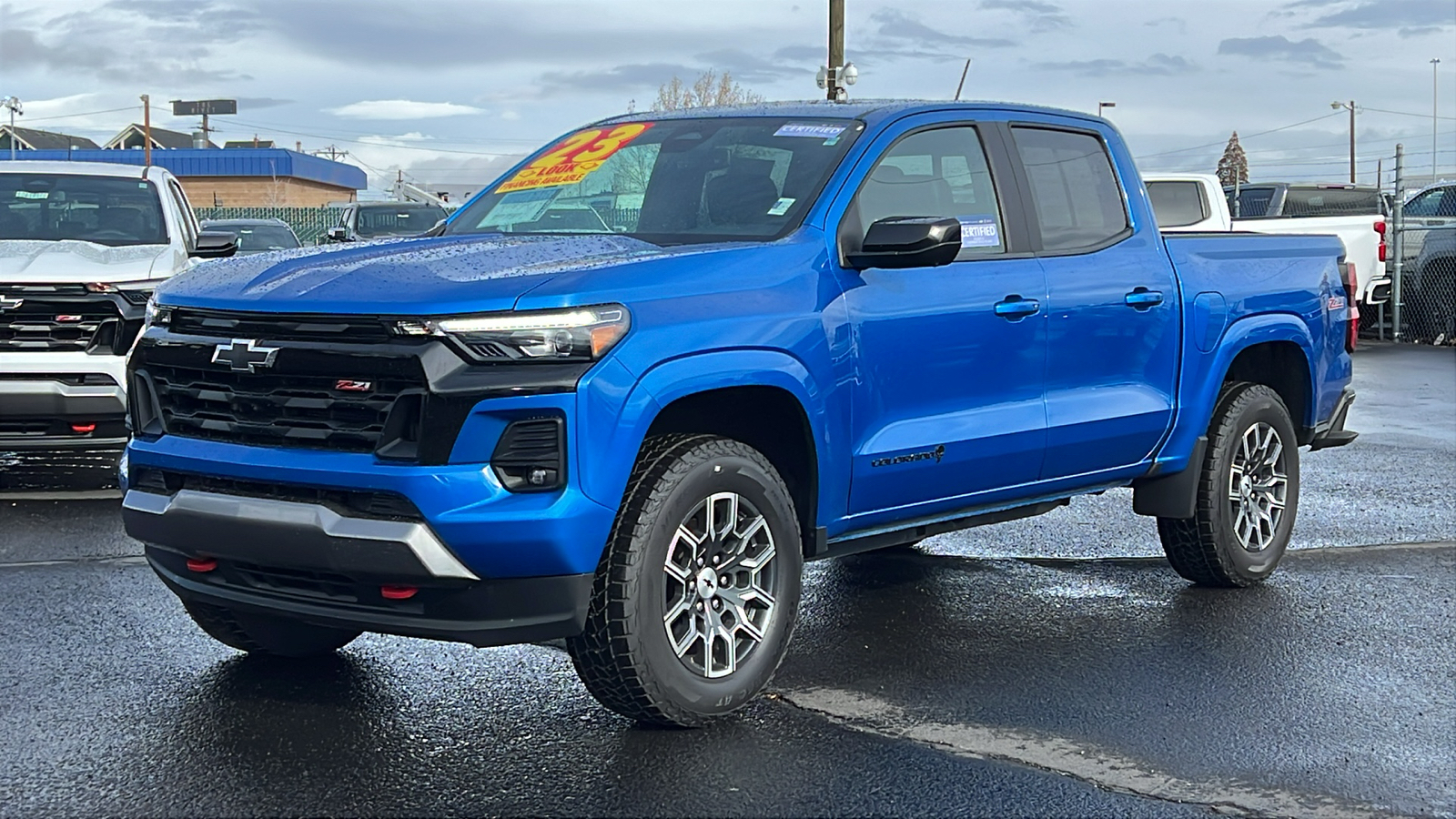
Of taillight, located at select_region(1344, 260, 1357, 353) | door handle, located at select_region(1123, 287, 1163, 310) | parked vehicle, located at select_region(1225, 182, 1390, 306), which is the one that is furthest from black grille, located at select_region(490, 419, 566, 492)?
parked vehicle, located at select_region(1225, 182, 1390, 306)

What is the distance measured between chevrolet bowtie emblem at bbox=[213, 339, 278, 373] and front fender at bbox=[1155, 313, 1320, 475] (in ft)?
11.8

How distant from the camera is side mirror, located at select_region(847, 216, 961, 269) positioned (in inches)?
198

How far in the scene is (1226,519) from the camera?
6.80 m

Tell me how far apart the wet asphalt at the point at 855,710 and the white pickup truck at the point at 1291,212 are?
24.2ft

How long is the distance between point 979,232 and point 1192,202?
11.9 m

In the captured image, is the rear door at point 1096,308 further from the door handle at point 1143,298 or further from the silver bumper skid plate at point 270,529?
the silver bumper skid plate at point 270,529

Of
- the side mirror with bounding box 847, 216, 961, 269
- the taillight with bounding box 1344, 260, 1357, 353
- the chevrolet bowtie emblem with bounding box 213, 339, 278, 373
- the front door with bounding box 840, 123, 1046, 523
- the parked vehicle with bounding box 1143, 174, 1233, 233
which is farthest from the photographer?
the parked vehicle with bounding box 1143, 174, 1233, 233

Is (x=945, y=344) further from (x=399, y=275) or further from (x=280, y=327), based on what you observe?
(x=280, y=327)

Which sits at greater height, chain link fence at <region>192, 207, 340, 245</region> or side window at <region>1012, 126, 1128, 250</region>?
chain link fence at <region>192, 207, 340, 245</region>

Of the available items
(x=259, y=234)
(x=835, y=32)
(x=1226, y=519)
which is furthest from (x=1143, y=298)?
(x=835, y=32)

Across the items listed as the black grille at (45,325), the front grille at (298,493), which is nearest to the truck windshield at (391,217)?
the black grille at (45,325)

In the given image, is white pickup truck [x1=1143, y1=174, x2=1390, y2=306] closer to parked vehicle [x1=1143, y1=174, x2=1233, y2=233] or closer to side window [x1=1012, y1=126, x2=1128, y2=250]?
parked vehicle [x1=1143, y1=174, x2=1233, y2=233]

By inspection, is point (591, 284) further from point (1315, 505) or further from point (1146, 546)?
point (1315, 505)

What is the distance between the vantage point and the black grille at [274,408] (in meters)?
4.35
